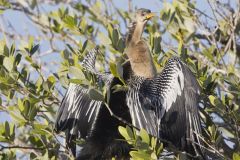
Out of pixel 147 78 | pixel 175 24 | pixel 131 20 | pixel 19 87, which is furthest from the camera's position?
pixel 131 20

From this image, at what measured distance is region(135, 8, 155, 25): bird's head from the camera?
19.3ft

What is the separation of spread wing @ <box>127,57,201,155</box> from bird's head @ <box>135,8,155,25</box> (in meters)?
0.94

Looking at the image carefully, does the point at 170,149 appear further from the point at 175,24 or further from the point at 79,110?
the point at 175,24

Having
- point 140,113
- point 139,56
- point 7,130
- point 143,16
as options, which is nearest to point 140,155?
point 140,113

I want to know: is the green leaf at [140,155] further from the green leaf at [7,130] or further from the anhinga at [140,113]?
the green leaf at [7,130]

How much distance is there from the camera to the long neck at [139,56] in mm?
5422

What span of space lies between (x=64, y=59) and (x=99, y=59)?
67 cm

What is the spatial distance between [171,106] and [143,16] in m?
1.33

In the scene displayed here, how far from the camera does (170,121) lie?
471 centimetres

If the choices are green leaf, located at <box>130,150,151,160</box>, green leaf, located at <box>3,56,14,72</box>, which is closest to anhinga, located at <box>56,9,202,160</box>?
green leaf, located at <box>3,56,14,72</box>

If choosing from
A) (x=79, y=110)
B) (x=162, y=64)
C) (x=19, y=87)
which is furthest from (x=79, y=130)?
(x=162, y=64)

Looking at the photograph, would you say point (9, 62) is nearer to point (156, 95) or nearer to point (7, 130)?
point (7, 130)

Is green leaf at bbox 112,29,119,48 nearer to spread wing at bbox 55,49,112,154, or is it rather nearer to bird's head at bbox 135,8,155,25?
spread wing at bbox 55,49,112,154

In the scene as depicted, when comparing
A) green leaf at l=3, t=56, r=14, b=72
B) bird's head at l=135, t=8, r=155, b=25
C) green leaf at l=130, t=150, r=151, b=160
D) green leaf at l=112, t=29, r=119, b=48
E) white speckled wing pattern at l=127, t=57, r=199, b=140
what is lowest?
green leaf at l=130, t=150, r=151, b=160
